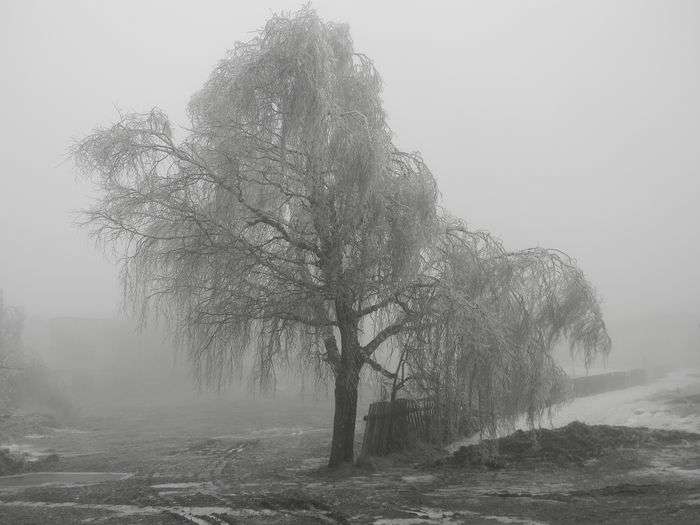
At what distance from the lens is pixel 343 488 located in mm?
11164

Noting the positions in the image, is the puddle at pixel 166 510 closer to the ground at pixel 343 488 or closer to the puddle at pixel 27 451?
the ground at pixel 343 488

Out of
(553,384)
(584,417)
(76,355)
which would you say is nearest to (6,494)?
(553,384)

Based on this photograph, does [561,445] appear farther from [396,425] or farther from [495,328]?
[495,328]

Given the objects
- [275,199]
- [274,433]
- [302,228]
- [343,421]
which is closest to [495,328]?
[343,421]

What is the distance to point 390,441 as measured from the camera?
1571cm

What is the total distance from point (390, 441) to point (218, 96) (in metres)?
9.85

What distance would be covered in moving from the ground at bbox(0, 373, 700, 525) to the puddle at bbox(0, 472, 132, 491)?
0.06 metres

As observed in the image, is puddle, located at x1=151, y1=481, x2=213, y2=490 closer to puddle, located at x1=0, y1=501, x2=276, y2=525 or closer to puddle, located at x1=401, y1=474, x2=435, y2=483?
puddle, located at x1=0, y1=501, x2=276, y2=525

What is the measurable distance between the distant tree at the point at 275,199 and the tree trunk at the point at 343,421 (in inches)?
6.4

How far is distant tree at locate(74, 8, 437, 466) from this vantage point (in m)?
12.1

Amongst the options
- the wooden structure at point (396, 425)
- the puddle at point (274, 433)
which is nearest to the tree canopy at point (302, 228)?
the wooden structure at point (396, 425)

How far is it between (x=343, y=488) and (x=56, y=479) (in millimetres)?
8541

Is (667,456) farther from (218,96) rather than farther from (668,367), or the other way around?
(668,367)

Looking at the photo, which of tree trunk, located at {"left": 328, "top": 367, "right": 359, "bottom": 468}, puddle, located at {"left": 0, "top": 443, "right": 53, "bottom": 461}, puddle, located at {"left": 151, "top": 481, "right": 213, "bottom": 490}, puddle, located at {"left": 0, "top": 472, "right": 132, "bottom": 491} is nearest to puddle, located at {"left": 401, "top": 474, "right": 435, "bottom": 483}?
tree trunk, located at {"left": 328, "top": 367, "right": 359, "bottom": 468}
